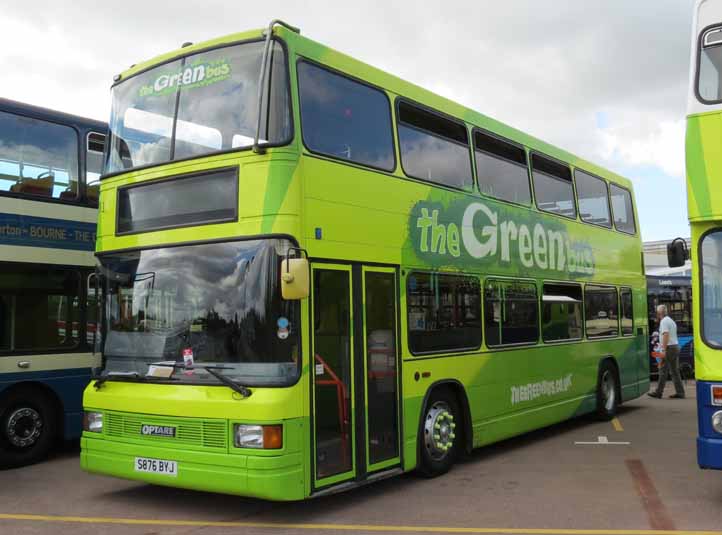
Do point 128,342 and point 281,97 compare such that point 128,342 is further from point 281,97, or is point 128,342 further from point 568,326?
point 568,326

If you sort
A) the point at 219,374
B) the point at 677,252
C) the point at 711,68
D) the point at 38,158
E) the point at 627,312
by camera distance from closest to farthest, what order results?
the point at 219,374 < the point at 711,68 < the point at 677,252 < the point at 38,158 < the point at 627,312

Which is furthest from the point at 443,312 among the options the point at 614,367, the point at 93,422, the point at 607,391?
the point at 614,367

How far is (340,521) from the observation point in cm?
702

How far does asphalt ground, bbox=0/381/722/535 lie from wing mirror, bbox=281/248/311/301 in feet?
6.65

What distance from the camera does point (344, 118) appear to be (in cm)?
778

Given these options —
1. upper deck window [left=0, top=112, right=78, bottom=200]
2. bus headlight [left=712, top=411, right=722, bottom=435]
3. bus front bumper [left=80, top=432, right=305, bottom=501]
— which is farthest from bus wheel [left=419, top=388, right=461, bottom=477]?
upper deck window [left=0, top=112, right=78, bottom=200]

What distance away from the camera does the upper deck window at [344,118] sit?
24.0ft

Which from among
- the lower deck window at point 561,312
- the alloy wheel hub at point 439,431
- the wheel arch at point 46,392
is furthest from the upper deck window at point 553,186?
the wheel arch at point 46,392

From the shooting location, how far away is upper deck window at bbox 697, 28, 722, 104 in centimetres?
720

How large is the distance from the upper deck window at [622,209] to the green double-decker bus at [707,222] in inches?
284

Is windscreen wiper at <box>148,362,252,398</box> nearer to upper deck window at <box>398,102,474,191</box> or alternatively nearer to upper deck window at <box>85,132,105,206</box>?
upper deck window at <box>398,102,474,191</box>

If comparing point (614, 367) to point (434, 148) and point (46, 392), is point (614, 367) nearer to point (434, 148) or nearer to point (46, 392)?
point (434, 148)

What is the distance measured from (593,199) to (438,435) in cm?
653

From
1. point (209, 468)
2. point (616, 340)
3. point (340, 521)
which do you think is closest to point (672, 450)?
point (616, 340)
